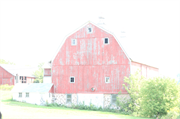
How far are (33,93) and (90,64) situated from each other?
317 inches

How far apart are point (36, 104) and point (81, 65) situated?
7.33 m

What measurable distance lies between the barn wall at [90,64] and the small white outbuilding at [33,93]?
4.81 ft

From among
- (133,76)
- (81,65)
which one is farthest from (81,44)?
(133,76)

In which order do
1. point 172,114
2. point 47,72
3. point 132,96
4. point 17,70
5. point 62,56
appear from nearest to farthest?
1. point 172,114
2. point 132,96
3. point 62,56
4. point 47,72
5. point 17,70

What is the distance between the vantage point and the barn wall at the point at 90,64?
3086 cm

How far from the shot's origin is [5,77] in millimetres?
50812

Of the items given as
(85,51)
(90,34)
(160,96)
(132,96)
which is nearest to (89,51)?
(85,51)

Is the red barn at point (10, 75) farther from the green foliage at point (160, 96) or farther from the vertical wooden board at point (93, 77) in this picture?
the green foliage at point (160, 96)

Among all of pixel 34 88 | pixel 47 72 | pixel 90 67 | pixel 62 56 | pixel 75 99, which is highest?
pixel 62 56

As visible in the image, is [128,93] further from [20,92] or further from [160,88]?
[20,92]

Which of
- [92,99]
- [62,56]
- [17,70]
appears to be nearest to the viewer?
[92,99]

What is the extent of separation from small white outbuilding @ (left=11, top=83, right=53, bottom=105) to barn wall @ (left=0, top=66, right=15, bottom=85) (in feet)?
55.8

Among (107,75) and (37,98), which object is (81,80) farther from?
(37,98)

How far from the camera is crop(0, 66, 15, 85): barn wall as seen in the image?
166 ft
